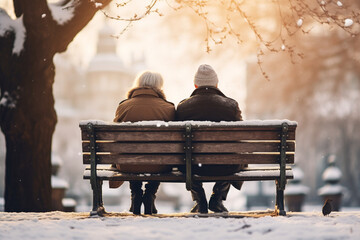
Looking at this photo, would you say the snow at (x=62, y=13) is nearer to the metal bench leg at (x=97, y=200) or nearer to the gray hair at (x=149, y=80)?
the gray hair at (x=149, y=80)

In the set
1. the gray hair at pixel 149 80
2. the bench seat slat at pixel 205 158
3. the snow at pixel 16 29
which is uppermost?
the snow at pixel 16 29

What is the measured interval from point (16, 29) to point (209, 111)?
117 inches

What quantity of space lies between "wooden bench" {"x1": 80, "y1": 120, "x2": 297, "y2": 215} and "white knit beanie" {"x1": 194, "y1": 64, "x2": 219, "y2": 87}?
632 mm

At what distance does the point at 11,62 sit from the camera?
7.63 m

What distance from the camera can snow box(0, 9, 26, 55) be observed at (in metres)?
7.62

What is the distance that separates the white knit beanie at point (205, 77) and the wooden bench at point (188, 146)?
632mm

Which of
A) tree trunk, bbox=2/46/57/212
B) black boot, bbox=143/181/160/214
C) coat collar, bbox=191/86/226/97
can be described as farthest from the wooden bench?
tree trunk, bbox=2/46/57/212

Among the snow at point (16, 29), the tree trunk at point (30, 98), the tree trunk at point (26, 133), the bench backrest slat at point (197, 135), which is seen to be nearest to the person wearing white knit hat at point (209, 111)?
the bench backrest slat at point (197, 135)

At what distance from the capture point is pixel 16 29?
769 centimetres

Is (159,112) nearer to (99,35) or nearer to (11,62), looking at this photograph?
(11,62)

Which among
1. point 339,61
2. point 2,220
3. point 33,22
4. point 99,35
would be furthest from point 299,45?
point 99,35

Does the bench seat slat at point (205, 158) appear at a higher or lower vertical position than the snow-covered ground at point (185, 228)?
higher

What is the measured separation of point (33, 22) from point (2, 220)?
A: 2.72m

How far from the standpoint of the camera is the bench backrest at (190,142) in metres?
6.07
